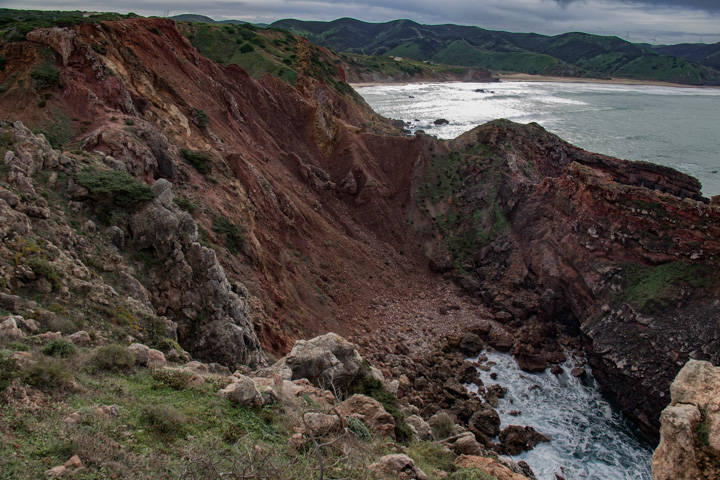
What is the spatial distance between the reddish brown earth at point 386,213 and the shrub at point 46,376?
1114 centimetres

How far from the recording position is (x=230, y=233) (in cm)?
2289

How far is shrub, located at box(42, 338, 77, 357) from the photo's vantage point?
10078mm

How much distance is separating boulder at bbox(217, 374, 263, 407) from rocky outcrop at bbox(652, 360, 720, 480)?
10064 mm

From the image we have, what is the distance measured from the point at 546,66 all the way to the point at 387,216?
178801 mm

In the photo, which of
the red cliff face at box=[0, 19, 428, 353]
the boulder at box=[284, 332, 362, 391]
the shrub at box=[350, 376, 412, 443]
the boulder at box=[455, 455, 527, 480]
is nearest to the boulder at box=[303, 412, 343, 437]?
the boulder at box=[284, 332, 362, 391]

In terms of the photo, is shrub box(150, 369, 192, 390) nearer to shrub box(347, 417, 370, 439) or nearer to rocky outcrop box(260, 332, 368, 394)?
rocky outcrop box(260, 332, 368, 394)

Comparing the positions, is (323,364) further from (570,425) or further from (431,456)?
(570,425)

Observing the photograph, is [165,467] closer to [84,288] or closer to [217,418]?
[217,418]

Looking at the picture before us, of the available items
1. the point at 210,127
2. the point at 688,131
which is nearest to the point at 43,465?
the point at 210,127

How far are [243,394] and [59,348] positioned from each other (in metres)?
4.32

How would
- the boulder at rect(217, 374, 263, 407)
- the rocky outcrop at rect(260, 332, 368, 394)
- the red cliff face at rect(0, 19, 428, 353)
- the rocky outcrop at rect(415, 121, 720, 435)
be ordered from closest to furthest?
1. the boulder at rect(217, 374, 263, 407)
2. the rocky outcrop at rect(260, 332, 368, 394)
3. the red cliff face at rect(0, 19, 428, 353)
4. the rocky outcrop at rect(415, 121, 720, 435)

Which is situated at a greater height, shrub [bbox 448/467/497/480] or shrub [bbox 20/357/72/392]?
shrub [bbox 20/357/72/392]

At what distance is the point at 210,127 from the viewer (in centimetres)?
3170

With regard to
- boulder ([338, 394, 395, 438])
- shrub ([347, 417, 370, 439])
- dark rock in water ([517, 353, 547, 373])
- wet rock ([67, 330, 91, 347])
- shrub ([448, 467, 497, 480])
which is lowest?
dark rock in water ([517, 353, 547, 373])
